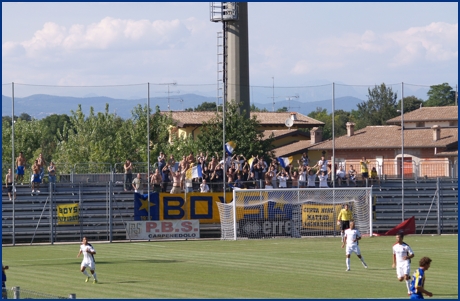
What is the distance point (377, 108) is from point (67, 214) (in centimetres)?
10679

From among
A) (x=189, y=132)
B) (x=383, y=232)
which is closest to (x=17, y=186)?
(x=383, y=232)

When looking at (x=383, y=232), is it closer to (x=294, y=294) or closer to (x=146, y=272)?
(x=146, y=272)

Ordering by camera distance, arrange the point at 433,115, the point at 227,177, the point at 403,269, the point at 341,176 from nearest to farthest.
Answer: the point at 403,269
the point at 227,177
the point at 341,176
the point at 433,115

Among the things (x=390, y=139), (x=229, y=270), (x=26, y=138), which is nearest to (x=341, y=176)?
(x=229, y=270)

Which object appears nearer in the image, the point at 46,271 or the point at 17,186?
the point at 46,271

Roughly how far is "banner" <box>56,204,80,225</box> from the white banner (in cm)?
276

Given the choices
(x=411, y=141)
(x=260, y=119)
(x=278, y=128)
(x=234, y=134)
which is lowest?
(x=234, y=134)

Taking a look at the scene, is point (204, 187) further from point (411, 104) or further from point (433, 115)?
point (411, 104)

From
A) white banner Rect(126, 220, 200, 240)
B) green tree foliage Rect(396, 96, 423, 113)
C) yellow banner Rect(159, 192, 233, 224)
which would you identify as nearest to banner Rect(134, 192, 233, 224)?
yellow banner Rect(159, 192, 233, 224)

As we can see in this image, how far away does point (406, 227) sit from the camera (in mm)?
44719

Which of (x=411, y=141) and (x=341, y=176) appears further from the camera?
(x=411, y=141)

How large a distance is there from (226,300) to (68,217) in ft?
80.8

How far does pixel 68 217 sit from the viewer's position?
43.9 meters

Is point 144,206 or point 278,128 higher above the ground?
point 278,128
